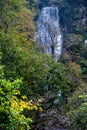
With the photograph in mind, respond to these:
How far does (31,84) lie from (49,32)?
47.4 ft

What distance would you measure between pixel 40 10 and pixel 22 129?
127 feet

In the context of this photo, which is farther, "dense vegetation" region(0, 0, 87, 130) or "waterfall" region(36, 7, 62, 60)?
"waterfall" region(36, 7, 62, 60)

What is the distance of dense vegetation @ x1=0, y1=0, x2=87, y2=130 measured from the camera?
8.16 metres

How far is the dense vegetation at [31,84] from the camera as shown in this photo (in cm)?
816

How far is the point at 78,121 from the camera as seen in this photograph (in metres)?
15.9

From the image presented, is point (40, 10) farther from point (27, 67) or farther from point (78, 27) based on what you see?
point (27, 67)

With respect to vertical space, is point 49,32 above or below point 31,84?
above

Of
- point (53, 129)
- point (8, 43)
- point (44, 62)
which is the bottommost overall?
Result: point (53, 129)

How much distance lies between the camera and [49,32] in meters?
34.9

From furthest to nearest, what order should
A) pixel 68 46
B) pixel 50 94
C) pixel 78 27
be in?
pixel 78 27 < pixel 68 46 < pixel 50 94

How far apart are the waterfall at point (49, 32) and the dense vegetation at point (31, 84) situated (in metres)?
1.75

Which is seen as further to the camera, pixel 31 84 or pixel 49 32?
pixel 49 32

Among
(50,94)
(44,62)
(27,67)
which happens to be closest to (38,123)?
(50,94)

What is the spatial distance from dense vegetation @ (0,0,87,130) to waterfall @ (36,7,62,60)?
175 cm
